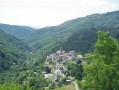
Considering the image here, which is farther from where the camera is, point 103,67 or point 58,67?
point 58,67

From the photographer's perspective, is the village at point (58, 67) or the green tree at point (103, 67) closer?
the green tree at point (103, 67)

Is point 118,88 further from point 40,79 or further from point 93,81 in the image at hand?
point 40,79

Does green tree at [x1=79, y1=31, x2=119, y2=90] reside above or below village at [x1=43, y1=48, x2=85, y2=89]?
above

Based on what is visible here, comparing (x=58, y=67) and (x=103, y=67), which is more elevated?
(x=103, y=67)

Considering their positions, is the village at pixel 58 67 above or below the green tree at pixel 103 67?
below

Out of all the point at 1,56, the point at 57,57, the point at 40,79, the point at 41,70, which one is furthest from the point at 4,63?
the point at 40,79
